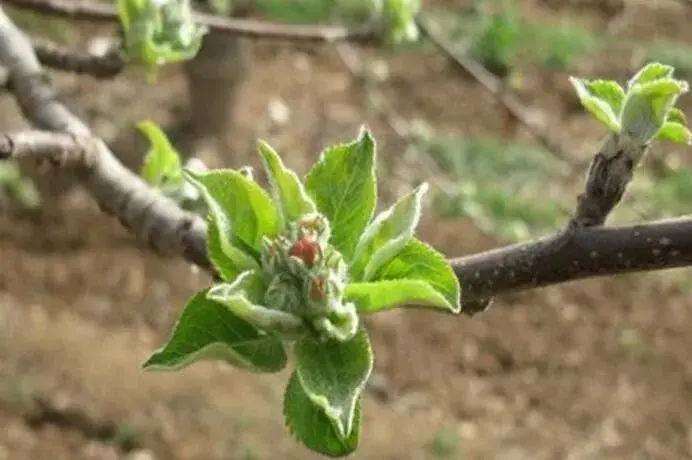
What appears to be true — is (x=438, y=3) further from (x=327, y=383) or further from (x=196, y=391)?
(x=327, y=383)

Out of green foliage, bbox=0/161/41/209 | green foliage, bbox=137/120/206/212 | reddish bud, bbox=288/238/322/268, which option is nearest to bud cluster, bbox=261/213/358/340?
reddish bud, bbox=288/238/322/268

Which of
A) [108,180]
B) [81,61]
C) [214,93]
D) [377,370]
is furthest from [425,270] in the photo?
[214,93]

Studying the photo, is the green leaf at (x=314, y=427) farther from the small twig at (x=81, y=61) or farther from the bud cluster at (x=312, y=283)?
the small twig at (x=81, y=61)

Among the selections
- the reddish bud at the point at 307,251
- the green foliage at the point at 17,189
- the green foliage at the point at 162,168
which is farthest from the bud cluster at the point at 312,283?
the green foliage at the point at 17,189

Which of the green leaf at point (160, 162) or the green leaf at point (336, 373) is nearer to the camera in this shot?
the green leaf at point (336, 373)

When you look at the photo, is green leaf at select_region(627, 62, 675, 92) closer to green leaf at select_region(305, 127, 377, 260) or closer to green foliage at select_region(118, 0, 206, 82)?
green leaf at select_region(305, 127, 377, 260)

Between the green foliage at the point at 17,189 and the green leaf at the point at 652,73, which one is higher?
the green leaf at the point at 652,73
